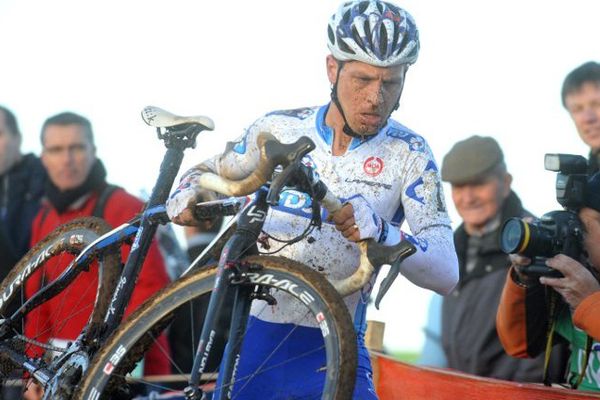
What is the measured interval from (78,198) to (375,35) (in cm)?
381

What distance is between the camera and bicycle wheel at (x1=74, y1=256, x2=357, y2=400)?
505 cm

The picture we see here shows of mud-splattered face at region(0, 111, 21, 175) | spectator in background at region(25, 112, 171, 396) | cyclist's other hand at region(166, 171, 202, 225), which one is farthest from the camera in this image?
mud-splattered face at region(0, 111, 21, 175)

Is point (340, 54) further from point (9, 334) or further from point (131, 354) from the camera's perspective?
point (9, 334)

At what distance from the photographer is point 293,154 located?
17.2 feet

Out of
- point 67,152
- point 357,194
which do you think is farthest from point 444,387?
point 67,152

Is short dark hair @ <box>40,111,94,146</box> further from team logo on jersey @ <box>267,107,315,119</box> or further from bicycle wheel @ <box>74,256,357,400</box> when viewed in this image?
bicycle wheel @ <box>74,256,357,400</box>

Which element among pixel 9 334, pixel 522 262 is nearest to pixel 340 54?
pixel 522 262

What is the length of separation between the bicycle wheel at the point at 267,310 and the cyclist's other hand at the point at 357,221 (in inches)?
10.2

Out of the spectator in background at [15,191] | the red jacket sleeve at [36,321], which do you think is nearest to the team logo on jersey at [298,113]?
the red jacket sleeve at [36,321]

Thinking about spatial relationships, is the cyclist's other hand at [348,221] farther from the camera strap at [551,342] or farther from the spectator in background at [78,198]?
the spectator in background at [78,198]

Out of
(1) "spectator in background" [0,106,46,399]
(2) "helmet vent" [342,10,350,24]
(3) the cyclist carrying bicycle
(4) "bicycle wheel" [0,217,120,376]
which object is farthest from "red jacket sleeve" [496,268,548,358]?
(1) "spectator in background" [0,106,46,399]

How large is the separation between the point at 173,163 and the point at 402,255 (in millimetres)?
1624

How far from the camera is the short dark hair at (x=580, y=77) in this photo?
7934 millimetres

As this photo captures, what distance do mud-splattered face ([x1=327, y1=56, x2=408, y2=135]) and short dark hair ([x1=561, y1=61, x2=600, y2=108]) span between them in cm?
214
